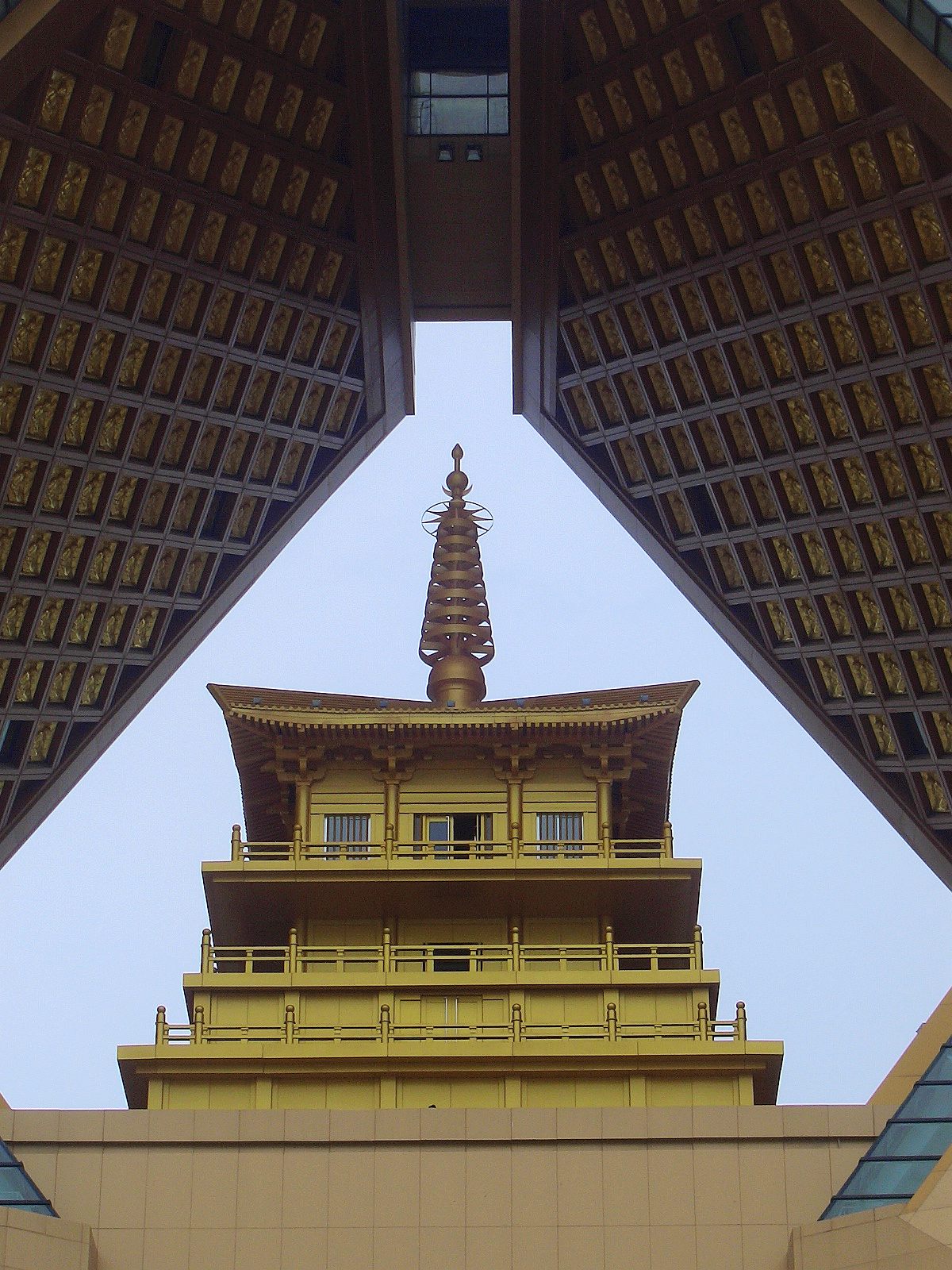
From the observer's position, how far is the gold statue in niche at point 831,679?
56.7 m

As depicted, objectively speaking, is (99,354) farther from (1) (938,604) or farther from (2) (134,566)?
(1) (938,604)

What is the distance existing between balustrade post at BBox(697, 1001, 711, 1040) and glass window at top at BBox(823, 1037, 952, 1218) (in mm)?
9765

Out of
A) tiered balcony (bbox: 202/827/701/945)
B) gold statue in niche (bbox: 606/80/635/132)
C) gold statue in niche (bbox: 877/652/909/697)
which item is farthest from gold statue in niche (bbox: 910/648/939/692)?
gold statue in niche (bbox: 606/80/635/132)

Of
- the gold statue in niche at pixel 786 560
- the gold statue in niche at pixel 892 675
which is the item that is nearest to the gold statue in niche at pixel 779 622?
the gold statue in niche at pixel 786 560

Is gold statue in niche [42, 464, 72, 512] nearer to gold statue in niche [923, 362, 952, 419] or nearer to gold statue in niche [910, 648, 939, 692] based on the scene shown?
gold statue in niche [923, 362, 952, 419]

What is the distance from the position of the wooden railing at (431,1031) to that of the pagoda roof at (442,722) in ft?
22.4

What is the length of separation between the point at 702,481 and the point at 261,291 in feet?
36.9

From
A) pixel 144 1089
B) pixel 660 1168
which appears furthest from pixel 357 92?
pixel 660 1168

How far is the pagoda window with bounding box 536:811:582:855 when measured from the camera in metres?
50.9

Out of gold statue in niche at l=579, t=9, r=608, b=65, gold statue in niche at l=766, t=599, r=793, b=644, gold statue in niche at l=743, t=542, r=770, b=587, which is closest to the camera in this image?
gold statue in niche at l=579, t=9, r=608, b=65

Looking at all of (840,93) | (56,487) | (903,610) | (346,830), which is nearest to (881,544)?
(903,610)

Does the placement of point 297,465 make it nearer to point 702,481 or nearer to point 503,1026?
point 702,481

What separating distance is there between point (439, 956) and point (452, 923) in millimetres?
1629

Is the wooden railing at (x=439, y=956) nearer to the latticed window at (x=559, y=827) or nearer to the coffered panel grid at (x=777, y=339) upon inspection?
the latticed window at (x=559, y=827)
